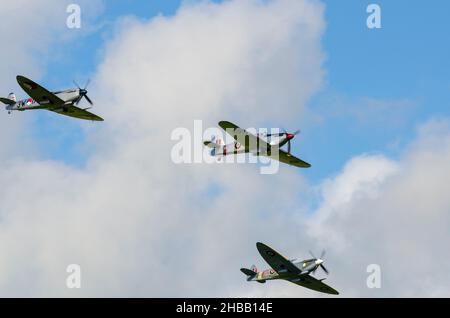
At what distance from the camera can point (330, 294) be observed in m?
96.7

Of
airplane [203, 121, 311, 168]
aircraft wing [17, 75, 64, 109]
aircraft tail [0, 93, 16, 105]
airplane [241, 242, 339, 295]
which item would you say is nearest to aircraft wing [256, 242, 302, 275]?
airplane [241, 242, 339, 295]

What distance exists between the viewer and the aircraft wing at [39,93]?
8388cm

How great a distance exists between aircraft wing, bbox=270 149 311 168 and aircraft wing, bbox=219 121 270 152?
4.24m

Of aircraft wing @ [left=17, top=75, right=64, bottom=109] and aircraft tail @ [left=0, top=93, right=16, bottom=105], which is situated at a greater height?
aircraft tail @ [left=0, top=93, right=16, bottom=105]

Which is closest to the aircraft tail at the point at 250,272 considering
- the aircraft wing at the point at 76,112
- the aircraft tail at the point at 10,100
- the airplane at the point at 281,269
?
the airplane at the point at 281,269

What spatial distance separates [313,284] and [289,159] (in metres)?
12.9

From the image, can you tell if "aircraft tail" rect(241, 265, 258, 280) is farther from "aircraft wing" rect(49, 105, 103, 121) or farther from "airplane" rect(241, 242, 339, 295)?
"aircraft wing" rect(49, 105, 103, 121)

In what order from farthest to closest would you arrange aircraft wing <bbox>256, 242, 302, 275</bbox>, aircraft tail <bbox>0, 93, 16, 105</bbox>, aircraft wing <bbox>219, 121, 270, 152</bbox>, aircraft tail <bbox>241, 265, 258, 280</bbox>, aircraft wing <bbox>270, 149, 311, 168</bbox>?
1. aircraft wing <bbox>270, 149, 311, 168</bbox>
2. aircraft tail <bbox>241, 265, 258, 280</bbox>
3. aircraft tail <bbox>0, 93, 16, 105</bbox>
4. aircraft wing <bbox>256, 242, 302, 275</bbox>
5. aircraft wing <bbox>219, 121, 270, 152</bbox>

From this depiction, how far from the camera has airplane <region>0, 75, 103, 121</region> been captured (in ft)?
277

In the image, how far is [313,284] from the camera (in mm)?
94250

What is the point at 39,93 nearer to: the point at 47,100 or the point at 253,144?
the point at 47,100
